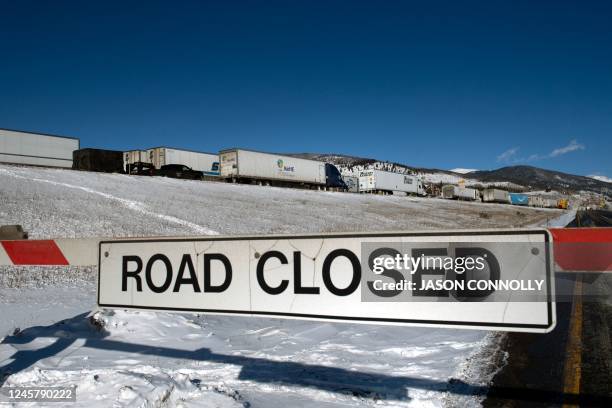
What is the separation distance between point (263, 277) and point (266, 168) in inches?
1771

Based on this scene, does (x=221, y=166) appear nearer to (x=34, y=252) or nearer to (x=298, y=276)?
(x=34, y=252)

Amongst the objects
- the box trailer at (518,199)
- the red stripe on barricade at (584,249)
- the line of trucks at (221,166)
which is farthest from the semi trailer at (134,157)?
the box trailer at (518,199)

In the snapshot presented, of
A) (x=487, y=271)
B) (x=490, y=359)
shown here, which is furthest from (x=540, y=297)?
(x=490, y=359)

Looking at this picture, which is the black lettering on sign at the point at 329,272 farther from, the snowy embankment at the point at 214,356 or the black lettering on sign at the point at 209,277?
the snowy embankment at the point at 214,356

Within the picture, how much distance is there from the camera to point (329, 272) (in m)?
2.57

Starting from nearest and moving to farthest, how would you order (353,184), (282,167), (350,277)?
(350,277) → (282,167) → (353,184)

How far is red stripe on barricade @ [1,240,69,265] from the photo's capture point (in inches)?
137

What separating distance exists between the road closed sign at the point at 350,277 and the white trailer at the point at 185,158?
135ft

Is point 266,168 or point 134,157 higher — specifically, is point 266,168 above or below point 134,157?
below

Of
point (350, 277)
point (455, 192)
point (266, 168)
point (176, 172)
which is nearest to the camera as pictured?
point (350, 277)

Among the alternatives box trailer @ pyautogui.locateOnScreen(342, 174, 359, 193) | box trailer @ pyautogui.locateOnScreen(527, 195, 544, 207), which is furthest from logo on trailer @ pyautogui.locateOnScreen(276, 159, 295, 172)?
box trailer @ pyautogui.locateOnScreen(527, 195, 544, 207)

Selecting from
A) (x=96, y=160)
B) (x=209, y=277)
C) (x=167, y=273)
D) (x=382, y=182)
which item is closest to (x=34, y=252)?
(x=167, y=273)

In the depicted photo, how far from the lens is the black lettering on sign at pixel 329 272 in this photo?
8.23 feet

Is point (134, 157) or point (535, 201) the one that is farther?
point (535, 201)
